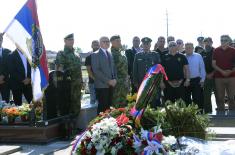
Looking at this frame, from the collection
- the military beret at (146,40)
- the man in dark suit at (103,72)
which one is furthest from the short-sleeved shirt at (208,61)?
the man in dark suit at (103,72)

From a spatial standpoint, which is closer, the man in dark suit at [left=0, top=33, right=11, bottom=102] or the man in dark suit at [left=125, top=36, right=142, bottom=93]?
the man in dark suit at [left=0, top=33, right=11, bottom=102]

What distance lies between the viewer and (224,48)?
32.2 ft

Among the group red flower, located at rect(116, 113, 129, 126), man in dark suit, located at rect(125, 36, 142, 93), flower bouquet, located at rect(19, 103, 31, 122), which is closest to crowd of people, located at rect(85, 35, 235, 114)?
man in dark suit, located at rect(125, 36, 142, 93)

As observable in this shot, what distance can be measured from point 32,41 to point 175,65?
3189 millimetres

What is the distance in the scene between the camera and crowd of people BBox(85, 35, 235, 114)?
28.5ft

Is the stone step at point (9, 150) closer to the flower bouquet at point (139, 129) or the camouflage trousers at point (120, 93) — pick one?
the flower bouquet at point (139, 129)

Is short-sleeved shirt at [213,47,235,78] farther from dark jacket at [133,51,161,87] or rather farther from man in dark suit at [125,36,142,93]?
man in dark suit at [125,36,142,93]

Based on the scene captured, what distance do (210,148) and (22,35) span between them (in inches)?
185

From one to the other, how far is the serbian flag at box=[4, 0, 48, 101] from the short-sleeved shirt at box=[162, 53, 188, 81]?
113 inches

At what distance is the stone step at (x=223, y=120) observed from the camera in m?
8.57

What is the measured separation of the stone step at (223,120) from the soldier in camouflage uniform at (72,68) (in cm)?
266

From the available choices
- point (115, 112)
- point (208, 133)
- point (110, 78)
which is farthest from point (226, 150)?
point (110, 78)

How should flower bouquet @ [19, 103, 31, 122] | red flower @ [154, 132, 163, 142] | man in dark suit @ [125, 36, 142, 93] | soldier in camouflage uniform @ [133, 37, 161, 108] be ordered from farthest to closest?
man in dark suit @ [125, 36, 142, 93], soldier in camouflage uniform @ [133, 37, 161, 108], flower bouquet @ [19, 103, 31, 122], red flower @ [154, 132, 163, 142]

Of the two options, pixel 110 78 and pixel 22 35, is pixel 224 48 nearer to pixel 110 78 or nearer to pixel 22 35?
pixel 110 78
